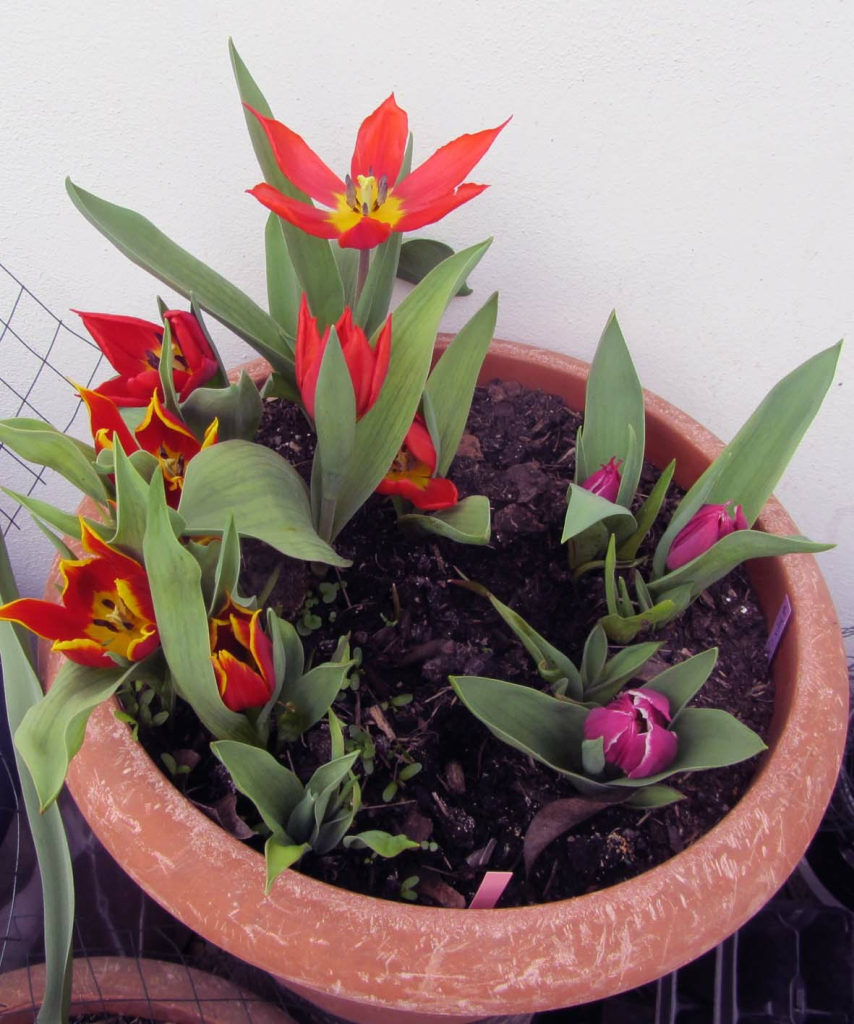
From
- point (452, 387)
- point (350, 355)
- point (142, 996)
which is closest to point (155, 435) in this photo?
point (350, 355)

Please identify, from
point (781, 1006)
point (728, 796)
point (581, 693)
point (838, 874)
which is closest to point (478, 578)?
point (581, 693)

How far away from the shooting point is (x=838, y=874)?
3.56 ft

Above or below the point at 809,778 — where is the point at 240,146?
above

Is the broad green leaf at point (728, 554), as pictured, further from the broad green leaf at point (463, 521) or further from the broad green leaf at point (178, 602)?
the broad green leaf at point (178, 602)

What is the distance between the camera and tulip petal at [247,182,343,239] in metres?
0.54

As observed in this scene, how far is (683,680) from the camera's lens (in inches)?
24.5

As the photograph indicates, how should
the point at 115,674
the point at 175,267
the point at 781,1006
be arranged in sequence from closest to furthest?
the point at 115,674, the point at 175,267, the point at 781,1006

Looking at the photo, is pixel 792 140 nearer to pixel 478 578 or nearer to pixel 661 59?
pixel 661 59

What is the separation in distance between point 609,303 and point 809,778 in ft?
1.72

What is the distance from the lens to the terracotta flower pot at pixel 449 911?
53cm

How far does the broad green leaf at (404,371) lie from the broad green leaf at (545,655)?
0.48ft

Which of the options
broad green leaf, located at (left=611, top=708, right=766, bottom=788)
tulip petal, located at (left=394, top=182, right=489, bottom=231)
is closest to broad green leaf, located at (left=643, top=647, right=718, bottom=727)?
broad green leaf, located at (left=611, top=708, right=766, bottom=788)

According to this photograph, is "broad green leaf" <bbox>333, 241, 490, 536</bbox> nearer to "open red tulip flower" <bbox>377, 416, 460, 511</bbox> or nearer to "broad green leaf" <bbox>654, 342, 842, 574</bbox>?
"open red tulip flower" <bbox>377, 416, 460, 511</bbox>

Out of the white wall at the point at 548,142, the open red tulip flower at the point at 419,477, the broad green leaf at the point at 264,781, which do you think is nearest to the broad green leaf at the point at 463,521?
the open red tulip flower at the point at 419,477
